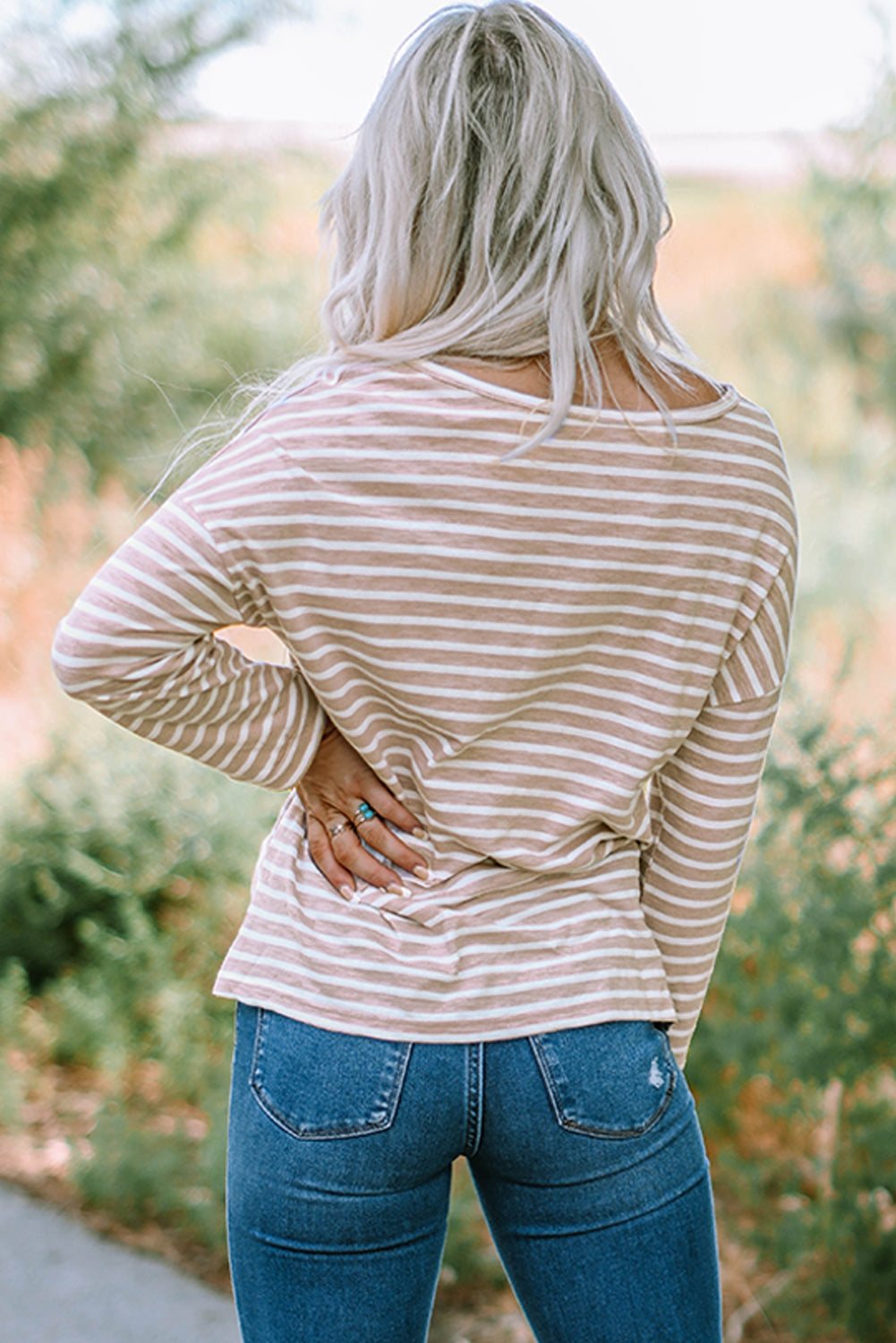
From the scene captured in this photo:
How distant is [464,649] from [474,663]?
0.05 ft

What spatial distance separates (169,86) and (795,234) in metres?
6.27

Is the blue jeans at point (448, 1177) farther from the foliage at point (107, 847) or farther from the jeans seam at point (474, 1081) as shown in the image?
the foliage at point (107, 847)

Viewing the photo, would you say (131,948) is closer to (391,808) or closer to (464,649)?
(391,808)

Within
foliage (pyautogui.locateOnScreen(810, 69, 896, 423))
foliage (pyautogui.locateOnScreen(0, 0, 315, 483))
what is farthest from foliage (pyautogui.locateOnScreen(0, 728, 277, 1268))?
foliage (pyautogui.locateOnScreen(810, 69, 896, 423))

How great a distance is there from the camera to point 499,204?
1.15 meters

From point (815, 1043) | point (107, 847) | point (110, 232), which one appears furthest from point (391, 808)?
point (110, 232)

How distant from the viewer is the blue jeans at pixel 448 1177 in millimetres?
1146

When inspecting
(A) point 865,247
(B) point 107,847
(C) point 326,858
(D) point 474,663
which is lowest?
(A) point 865,247

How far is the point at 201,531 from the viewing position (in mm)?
1114

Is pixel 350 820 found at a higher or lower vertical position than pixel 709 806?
higher

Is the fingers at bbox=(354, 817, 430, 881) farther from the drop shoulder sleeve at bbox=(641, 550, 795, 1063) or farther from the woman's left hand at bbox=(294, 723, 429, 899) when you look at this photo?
the drop shoulder sleeve at bbox=(641, 550, 795, 1063)

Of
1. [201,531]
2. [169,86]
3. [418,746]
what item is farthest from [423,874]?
[169,86]

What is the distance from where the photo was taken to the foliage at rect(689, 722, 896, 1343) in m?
2.36

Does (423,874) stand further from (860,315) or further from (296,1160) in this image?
(860,315)
